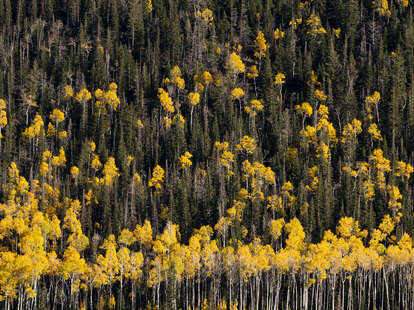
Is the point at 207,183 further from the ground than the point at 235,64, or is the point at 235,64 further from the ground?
the point at 235,64

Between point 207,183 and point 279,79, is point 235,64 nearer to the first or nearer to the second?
point 279,79

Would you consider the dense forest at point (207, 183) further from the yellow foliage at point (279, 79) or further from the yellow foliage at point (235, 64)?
the yellow foliage at point (279, 79)

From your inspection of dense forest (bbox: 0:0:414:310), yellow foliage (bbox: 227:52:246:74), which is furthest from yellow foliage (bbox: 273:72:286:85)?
yellow foliage (bbox: 227:52:246:74)

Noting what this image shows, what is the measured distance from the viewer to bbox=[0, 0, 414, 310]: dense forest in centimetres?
11456

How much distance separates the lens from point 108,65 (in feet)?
650

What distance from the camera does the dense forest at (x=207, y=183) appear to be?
114562 mm

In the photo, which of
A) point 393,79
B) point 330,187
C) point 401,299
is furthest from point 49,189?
point 393,79

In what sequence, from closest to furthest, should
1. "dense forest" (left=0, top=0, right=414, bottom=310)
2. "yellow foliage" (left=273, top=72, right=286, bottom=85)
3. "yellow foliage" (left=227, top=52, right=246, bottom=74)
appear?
"dense forest" (left=0, top=0, right=414, bottom=310) → "yellow foliage" (left=273, top=72, right=286, bottom=85) → "yellow foliage" (left=227, top=52, right=246, bottom=74)

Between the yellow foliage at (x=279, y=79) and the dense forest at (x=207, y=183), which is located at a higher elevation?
the yellow foliage at (x=279, y=79)

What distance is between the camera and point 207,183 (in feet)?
478

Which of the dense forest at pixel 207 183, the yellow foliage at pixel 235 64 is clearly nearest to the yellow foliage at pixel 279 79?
the dense forest at pixel 207 183

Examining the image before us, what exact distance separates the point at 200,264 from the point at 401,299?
110 ft

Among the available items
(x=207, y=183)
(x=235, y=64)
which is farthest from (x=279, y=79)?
(x=207, y=183)

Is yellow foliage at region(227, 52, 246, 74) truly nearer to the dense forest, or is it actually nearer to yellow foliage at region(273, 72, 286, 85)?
the dense forest
